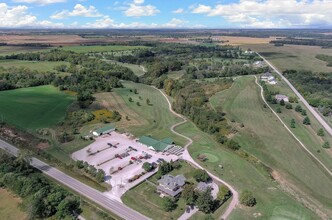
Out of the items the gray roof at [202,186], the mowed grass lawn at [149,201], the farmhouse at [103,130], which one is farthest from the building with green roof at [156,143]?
the gray roof at [202,186]

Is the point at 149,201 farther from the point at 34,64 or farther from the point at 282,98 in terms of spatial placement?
the point at 34,64

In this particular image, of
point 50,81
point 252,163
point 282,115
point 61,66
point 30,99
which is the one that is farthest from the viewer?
point 61,66

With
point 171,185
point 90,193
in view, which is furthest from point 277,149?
point 90,193

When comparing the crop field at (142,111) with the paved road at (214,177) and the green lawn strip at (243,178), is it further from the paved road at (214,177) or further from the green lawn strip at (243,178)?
the green lawn strip at (243,178)

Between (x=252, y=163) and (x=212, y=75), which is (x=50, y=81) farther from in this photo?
(x=252, y=163)

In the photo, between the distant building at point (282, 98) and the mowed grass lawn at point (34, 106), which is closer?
the mowed grass lawn at point (34, 106)

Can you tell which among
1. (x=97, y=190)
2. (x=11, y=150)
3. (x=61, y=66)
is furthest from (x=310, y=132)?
(x=61, y=66)

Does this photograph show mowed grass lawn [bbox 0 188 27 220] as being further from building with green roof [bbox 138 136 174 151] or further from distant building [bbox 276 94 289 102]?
distant building [bbox 276 94 289 102]
